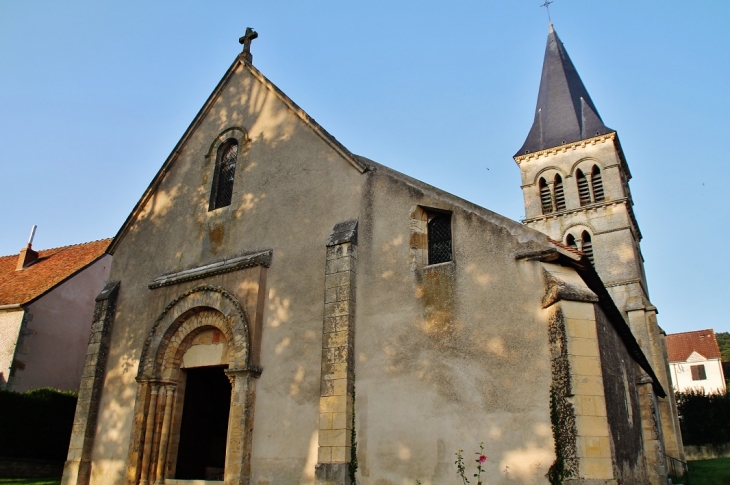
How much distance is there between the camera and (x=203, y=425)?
12.8 metres

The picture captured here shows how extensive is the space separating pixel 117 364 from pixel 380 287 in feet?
22.8

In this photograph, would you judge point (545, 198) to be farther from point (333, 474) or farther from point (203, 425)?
point (333, 474)

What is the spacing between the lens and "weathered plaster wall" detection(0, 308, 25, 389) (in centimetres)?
1689

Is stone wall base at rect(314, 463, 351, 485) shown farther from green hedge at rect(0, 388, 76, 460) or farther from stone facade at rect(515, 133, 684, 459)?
stone facade at rect(515, 133, 684, 459)

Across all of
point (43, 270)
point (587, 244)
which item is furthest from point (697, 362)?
point (43, 270)

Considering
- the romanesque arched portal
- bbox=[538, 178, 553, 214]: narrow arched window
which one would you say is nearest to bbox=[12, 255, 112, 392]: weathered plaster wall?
the romanesque arched portal

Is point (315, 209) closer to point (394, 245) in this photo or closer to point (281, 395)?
point (394, 245)

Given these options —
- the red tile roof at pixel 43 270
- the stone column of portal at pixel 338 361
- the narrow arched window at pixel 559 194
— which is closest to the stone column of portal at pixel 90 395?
the red tile roof at pixel 43 270

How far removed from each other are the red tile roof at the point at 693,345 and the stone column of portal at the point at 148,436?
154 feet

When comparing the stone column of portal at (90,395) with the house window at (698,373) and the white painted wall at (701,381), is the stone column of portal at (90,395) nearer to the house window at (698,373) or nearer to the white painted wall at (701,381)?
the white painted wall at (701,381)

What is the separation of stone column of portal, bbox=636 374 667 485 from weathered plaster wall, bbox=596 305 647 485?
0.44 metres

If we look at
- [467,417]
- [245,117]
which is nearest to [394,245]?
[467,417]

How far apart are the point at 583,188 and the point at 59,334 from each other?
25.2 metres

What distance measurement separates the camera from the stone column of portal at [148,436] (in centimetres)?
1117
